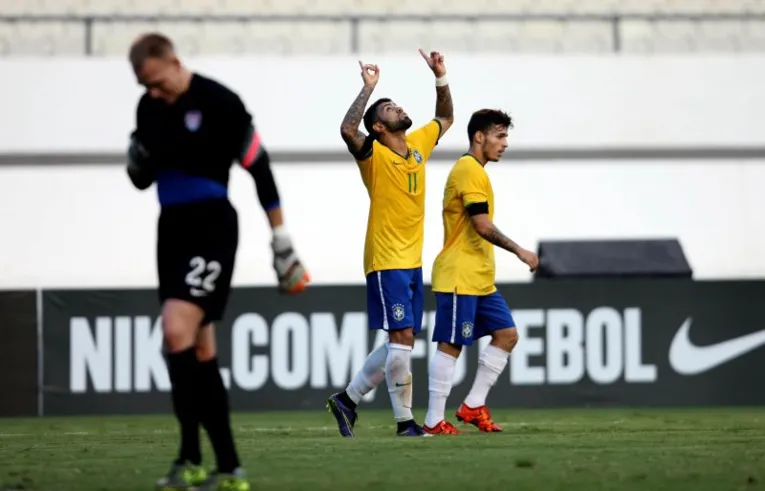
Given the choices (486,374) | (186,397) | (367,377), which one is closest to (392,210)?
(367,377)

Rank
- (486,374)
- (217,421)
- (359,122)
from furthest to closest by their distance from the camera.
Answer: (486,374) → (359,122) → (217,421)

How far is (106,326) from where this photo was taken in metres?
13.2

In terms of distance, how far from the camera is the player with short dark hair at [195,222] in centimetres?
544

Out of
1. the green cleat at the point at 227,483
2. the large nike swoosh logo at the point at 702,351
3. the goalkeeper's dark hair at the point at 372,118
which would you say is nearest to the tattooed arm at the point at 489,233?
the goalkeeper's dark hair at the point at 372,118

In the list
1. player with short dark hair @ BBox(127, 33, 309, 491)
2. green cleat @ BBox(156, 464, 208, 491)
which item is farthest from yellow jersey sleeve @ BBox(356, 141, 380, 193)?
green cleat @ BBox(156, 464, 208, 491)

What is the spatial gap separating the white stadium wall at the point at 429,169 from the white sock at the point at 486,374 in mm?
9044

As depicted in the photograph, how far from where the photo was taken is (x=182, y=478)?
5.48 meters

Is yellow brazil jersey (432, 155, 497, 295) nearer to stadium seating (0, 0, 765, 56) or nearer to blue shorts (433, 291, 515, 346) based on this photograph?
blue shorts (433, 291, 515, 346)

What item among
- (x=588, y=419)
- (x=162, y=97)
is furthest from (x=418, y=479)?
(x=588, y=419)

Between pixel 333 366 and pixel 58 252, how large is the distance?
6.02 m

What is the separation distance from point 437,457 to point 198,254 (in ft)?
5.53

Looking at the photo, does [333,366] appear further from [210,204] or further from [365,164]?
[210,204]

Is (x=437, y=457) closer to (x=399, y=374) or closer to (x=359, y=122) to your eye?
(x=399, y=374)

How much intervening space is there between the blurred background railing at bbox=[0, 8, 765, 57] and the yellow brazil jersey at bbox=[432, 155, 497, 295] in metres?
10.1
